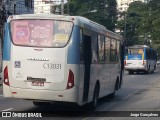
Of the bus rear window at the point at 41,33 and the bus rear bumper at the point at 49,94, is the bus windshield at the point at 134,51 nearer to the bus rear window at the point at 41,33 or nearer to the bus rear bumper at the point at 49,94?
the bus rear window at the point at 41,33

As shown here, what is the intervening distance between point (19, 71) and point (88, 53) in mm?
2384

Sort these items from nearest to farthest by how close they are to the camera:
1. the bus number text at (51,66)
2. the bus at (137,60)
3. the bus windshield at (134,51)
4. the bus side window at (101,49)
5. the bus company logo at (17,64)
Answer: the bus number text at (51,66) → the bus company logo at (17,64) → the bus side window at (101,49) → the bus at (137,60) → the bus windshield at (134,51)

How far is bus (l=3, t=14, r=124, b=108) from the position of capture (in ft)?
44.8

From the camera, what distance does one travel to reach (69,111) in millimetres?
15547

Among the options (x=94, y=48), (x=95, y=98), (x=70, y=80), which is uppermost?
(x=94, y=48)

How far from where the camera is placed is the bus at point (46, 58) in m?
13.7

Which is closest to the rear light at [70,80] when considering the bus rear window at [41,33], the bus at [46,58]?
the bus at [46,58]

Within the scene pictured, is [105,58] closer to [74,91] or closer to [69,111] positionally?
[69,111]

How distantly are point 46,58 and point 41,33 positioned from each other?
794 millimetres

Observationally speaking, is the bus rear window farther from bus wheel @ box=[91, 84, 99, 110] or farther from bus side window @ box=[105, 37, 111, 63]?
bus side window @ box=[105, 37, 111, 63]

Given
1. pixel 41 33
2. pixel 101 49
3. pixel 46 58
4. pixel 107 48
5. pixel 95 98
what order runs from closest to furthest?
pixel 46 58, pixel 41 33, pixel 95 98, pixel 101 49, pixel 107 48

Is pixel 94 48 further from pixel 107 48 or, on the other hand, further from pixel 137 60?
pixel 137 60

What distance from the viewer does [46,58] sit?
13789 mm

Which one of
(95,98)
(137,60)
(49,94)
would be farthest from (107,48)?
(137,60)
